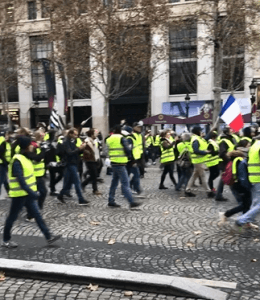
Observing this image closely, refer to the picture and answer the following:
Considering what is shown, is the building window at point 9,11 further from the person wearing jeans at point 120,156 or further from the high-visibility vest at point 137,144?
the person wearing jeans at point 120,156

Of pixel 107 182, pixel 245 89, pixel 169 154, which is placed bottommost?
pixel 107 182

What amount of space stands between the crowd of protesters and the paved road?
0.33 meters

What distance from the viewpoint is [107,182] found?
38.3 ft

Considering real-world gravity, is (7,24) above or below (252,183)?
above

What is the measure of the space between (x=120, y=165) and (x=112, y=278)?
3.76m

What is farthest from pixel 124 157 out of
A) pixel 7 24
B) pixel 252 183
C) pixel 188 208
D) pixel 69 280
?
pixel 7 24

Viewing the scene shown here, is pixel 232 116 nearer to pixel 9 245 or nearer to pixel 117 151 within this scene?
pixel 117 151

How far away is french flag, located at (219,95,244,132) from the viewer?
365 inches

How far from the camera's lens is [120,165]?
7848mm

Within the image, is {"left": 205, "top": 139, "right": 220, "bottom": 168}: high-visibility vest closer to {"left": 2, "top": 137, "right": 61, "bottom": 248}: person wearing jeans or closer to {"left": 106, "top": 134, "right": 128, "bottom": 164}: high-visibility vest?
{"left": 106, "top": 134, "right": 128, "bottom": 164}: high-visibility vest

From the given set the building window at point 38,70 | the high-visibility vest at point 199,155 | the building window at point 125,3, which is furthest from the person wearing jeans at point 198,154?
the building window at point 38,70

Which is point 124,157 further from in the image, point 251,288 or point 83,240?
point 251,288

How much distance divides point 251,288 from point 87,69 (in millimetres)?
18870

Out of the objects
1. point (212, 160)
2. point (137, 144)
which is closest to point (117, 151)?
point (137, 144)
